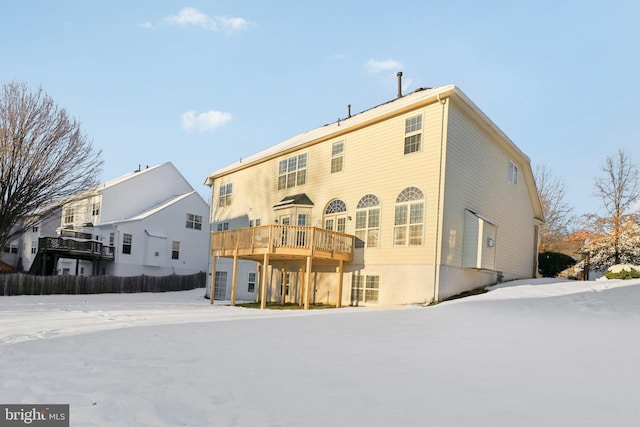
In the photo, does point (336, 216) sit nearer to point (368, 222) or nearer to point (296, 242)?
point (368, 222)

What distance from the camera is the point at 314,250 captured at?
618 inches

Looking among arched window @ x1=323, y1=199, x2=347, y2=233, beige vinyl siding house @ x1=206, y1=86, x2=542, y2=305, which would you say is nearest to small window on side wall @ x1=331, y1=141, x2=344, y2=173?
Answer: beige vinyl siding house @ x1=206, y1=86, x2=542, y2=305

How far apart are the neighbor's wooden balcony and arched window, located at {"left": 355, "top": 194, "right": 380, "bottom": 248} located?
1.43 feet

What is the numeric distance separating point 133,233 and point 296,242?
70.8 ft

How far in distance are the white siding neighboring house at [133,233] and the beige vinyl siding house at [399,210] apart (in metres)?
16.2

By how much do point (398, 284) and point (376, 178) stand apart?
4033 millimetres

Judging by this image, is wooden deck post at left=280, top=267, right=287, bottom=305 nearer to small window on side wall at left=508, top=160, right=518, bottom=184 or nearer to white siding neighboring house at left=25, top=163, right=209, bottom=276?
small window on side wall at left=508, top=160, right=518, bottom=184

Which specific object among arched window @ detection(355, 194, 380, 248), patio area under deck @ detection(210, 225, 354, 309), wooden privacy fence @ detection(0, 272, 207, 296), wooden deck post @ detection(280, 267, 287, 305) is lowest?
wooden privacy fence @ detection(0, 272, 207, 296)

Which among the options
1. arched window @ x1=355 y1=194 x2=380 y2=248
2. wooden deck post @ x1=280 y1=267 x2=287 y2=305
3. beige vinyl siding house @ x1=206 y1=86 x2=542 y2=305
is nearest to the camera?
beige vinyl siding house @ x1=206 y1=86 x2=542 y2=305

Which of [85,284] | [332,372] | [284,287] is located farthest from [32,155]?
[332,372]

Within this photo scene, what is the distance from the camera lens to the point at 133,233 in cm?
3309

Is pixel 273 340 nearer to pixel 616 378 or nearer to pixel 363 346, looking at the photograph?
pixel 363 346

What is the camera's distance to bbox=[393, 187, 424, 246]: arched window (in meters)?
15.2

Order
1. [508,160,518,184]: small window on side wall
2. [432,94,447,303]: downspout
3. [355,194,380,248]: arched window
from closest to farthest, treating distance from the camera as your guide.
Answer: [432,94,447,303]: downspout
[355,194,380,248]: arched window
[508,160,518,184]: small window on side wall
